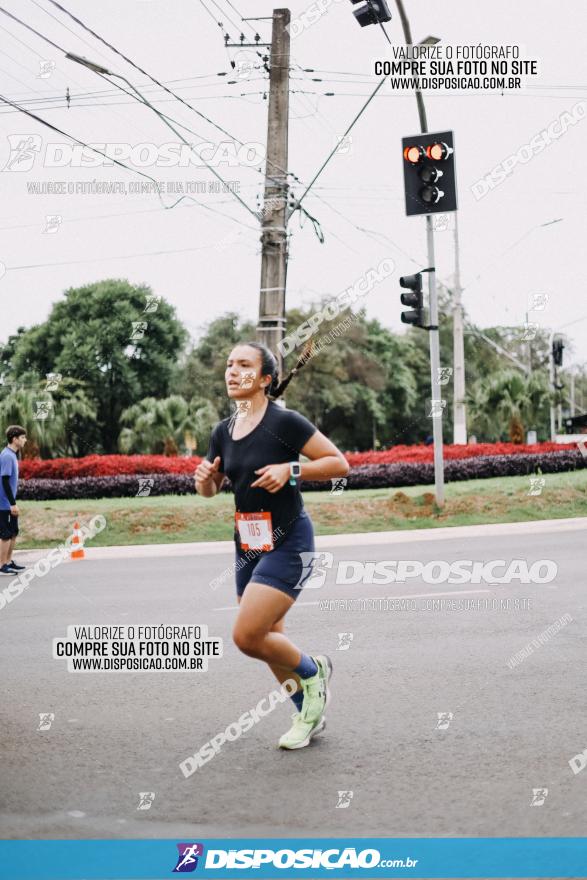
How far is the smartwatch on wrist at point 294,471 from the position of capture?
14.7ft

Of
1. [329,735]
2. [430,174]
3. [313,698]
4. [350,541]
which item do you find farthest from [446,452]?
[313,698]

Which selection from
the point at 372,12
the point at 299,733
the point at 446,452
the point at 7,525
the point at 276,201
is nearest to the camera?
the point at 299,733

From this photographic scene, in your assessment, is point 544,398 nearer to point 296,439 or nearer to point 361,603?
point 361,603

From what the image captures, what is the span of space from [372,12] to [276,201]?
6438 millimetres

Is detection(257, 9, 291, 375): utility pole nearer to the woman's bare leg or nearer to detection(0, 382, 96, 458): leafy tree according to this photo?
detection(0, 382, 96, 458): leafy tree

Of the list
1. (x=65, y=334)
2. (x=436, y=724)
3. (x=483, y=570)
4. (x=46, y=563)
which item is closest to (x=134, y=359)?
(x=65, y=334)

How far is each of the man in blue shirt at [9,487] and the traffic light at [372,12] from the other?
5804 mm

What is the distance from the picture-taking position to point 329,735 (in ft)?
17.0

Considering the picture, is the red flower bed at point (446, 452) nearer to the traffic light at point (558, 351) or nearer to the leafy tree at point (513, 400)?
the leafy tree at point (513, 400)

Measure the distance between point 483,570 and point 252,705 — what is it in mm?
6191

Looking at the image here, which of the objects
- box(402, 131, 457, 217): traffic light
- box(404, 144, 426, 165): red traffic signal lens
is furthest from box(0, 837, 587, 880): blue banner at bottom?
box(404, 144, 426, 165): red traffic signal lens

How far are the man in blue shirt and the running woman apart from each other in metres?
7.28

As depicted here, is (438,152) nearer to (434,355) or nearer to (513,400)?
(434,355)

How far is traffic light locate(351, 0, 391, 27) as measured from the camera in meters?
7.84
